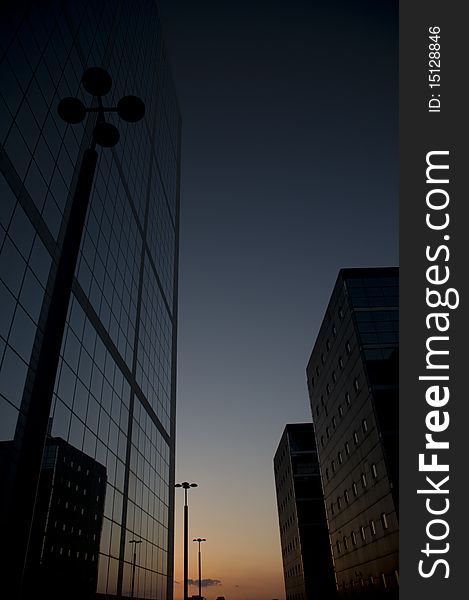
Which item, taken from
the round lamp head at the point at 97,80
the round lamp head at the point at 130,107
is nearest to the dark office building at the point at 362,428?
the round lamp head at the point at 130,107

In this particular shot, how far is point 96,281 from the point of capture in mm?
31547

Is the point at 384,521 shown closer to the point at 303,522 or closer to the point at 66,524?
the point at 66,524

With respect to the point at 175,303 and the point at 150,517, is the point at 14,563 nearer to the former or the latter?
the point at 150,517

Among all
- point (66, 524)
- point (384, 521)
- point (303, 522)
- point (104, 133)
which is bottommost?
point (66, 524)

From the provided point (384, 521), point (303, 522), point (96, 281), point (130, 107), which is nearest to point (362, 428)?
point (384, 521)

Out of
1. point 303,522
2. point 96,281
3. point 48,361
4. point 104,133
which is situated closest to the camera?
point 48,361

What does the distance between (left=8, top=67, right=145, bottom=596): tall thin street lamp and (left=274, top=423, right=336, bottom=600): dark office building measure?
8883 cm

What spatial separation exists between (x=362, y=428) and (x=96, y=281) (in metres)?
29.3

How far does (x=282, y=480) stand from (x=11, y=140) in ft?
313

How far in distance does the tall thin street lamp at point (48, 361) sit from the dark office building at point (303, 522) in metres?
88.8

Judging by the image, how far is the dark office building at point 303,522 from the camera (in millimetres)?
81812

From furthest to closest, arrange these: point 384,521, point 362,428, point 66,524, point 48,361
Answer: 1. point 362,428
2. point 384,521
3. point 66,524
4. point 48,361

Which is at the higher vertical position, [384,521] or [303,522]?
[303,522]

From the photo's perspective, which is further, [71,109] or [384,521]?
[384,521]
